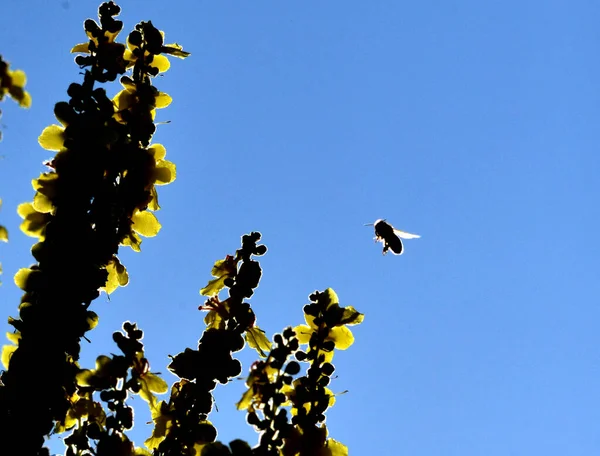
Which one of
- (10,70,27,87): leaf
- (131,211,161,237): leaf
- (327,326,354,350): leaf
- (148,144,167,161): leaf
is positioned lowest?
(10,70,27,87): leaf

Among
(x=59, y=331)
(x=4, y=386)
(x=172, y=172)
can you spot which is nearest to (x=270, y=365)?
(x=59, y=331)

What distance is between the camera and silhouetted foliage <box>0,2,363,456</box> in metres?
3.04

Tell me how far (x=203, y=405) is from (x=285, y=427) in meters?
0.58

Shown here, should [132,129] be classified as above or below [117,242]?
above

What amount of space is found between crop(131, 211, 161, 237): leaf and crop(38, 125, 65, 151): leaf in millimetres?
595

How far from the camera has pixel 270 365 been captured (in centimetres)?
288

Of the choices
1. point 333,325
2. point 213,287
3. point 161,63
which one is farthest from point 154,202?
point 333,325

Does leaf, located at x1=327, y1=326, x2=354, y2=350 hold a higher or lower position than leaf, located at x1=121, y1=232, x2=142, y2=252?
lower

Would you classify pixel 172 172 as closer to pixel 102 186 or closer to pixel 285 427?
pixel 102 186

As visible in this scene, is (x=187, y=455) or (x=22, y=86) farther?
(x=187, y=455)

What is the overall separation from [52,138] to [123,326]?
4.41ft

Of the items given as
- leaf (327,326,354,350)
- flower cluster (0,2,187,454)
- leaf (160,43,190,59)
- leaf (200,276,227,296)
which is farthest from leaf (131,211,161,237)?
leaf (327,326,354,350)

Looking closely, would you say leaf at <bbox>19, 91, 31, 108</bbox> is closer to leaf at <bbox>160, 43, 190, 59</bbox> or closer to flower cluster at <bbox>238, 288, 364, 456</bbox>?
flower cluster at <bbox>238, 288, 364, 456</bbox>

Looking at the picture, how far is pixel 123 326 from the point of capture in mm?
3156
